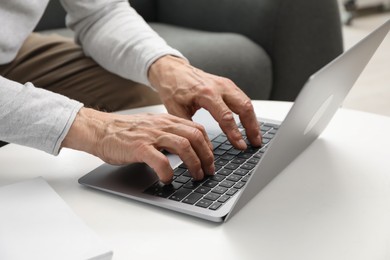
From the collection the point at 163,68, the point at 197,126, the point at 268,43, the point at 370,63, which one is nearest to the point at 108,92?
the point at 163,68

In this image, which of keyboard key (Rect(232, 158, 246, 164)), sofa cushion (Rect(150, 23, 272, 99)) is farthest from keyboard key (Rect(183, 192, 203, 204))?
sofa cushion (Rect(150, 23, 272, 99))

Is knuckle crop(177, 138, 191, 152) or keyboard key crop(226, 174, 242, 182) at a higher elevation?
knuckle crop(177, 138, 191, 152)

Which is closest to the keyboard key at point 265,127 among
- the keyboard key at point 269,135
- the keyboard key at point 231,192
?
the keyboard key at point 269,135

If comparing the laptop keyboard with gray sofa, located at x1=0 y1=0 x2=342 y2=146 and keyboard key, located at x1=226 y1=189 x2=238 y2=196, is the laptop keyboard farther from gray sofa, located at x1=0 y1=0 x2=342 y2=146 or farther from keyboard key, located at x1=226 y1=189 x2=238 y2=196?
gray sofa, located at x1=0 y1=0 x2=342 y2=146

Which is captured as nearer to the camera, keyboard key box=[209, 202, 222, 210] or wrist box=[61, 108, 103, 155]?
keyboard key box=[209, 202, 222, 210]

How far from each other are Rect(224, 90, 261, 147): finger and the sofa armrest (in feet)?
3.14

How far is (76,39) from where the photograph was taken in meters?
1.28

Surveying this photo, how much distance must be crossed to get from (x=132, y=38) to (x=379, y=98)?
1.63 metres

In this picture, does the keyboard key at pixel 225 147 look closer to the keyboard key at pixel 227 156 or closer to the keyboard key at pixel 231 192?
the keyboard key at pixel 227 156

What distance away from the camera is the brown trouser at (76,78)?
47.1 inches

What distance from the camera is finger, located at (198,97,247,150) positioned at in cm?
81

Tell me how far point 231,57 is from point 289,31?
22 cm

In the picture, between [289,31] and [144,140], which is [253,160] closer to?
[144,140]

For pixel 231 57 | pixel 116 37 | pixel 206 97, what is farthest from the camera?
pixel 231 57
